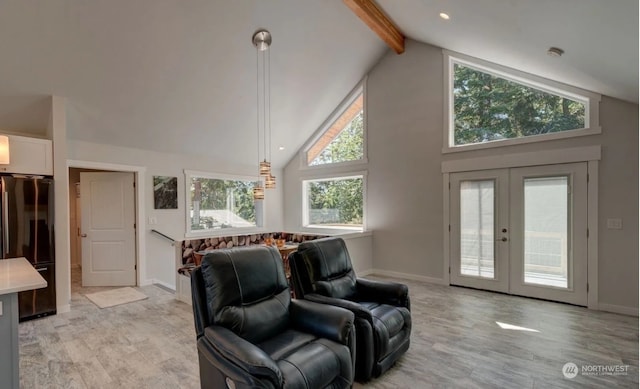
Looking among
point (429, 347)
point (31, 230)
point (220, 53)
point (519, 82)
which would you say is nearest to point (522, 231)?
point (519, 82)

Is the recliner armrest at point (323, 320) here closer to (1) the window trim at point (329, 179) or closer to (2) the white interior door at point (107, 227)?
(1) the window trim at point (329, 179)

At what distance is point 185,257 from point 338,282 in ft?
9.00

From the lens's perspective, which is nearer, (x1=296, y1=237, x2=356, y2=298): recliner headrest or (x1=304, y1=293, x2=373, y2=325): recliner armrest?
(x1=304, y1=293, x2=373, y2=325): recliner armrest

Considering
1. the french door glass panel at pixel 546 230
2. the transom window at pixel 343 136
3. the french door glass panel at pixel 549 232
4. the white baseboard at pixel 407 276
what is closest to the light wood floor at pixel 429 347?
the french door glass panel at pixel 549 232

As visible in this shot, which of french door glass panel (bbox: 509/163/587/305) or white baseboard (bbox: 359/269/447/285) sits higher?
french door glass panel (bbox: 509/163/587/305)

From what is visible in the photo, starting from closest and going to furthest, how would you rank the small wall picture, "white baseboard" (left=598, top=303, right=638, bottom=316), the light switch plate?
1. "white baseboard" (left=598, top=303, right=638, bottom=316)
2. the light switch plate
3. the small wall picture

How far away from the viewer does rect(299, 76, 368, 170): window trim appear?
248 inches

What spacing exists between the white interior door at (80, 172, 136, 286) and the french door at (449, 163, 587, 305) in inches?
215

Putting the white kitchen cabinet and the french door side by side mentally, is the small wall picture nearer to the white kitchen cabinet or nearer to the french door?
the white kitchen cabinet

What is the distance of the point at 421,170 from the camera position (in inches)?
218

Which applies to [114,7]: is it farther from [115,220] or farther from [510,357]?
[510,357]

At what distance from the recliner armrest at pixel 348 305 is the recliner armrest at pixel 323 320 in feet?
0.62

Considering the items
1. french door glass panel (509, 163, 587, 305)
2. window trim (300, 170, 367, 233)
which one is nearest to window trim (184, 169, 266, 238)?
window trim (300, 170, 367, 233)

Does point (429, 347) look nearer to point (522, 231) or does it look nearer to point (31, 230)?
point (522, 231)
